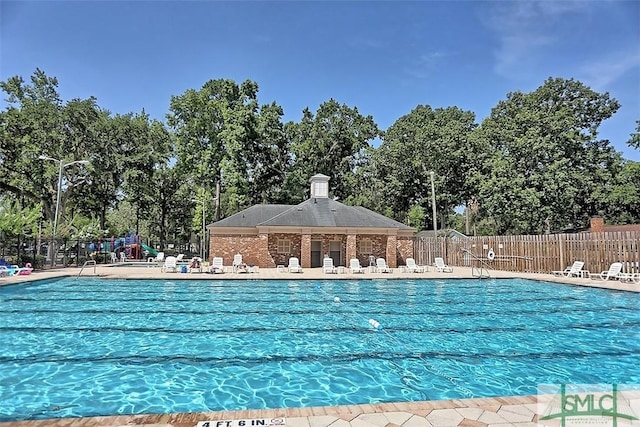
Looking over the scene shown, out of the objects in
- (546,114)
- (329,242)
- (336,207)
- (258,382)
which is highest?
(546,114)

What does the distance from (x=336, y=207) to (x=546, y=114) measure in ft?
67.8

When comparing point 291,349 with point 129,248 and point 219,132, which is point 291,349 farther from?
point 129,248

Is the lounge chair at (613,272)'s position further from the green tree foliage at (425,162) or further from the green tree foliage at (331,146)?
the green tree foliage at (331,146)

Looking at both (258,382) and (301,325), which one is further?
(301,325)

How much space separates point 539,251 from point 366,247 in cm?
1074

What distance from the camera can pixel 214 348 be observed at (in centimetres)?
795

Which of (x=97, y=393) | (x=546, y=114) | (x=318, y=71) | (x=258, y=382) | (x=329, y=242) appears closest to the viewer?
(x=97, y=393)

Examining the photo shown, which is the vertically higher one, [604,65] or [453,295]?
[604,65]

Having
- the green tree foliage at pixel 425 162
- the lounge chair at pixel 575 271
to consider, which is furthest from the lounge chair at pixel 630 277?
the green tree foliage at pixel 425 162

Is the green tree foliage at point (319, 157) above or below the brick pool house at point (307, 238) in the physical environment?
above

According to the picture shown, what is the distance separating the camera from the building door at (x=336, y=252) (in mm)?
28281

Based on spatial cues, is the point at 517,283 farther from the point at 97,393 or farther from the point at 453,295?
the point at 97,393

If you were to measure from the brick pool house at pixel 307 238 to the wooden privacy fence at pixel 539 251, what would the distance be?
2863mm

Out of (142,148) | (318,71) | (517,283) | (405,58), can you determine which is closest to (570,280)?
(517,283)
